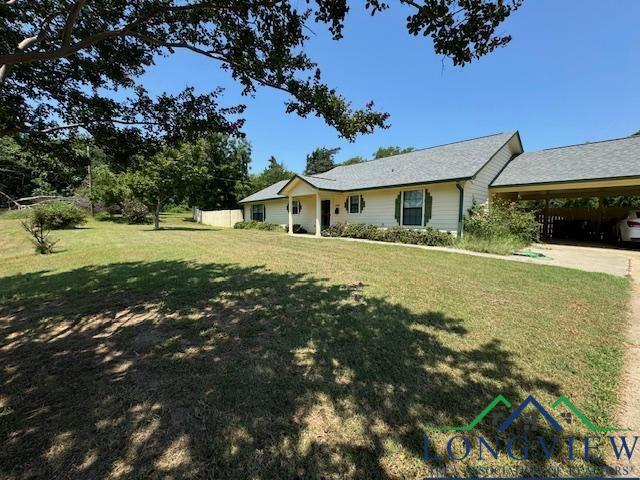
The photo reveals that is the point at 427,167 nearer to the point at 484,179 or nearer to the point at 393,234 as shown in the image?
the point at 484,179

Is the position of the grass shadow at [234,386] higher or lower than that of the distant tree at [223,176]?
lower

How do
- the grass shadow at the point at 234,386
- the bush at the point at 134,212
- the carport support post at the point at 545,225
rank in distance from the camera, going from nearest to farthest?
→ the grass shadow at the point at 234,386
the carport support post at the point at 545,225
the bush at the point at 134,212

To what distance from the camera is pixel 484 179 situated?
43.0ft

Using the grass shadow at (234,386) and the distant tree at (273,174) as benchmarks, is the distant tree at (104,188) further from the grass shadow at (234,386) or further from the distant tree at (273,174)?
the grass shadow at (234,386)

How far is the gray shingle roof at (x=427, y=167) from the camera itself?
12.6 meters

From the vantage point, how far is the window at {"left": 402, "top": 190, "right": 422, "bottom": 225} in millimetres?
13492

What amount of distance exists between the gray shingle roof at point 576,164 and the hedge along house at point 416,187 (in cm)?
92

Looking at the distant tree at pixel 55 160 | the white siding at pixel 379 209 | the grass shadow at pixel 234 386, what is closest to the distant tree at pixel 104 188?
the white siding at pixel 379 209

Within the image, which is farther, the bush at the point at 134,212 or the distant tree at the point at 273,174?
the distant tree at the point at 273,174

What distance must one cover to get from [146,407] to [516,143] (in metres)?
18.8

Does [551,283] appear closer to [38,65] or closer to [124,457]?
[124,457]

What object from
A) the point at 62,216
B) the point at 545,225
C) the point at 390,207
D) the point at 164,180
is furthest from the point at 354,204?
the point at 62,216

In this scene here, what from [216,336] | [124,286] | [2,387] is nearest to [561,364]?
[216,336]

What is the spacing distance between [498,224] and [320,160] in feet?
136
